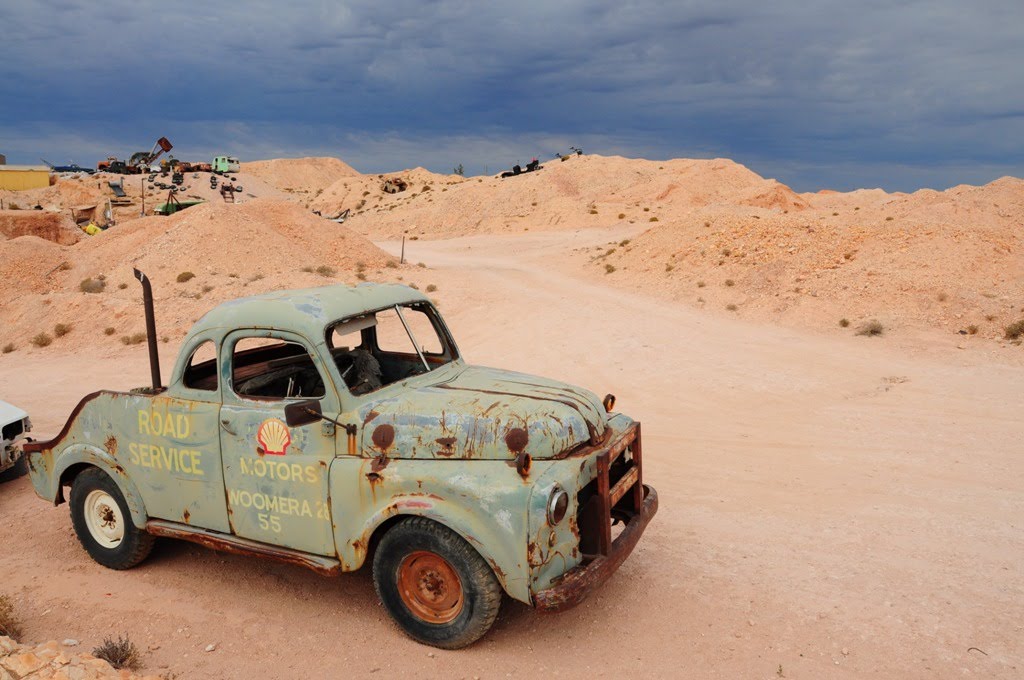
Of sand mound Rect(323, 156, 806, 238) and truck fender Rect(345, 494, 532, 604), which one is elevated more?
sand mound Rect(323, 156, 806, 238)

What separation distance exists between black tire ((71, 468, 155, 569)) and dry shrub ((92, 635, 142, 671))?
1.24 meters

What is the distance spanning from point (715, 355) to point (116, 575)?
10.4 m

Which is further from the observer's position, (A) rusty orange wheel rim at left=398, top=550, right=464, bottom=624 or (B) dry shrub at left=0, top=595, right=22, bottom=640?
(B) dry shrub at left=0, top=595, right=22, bottom=640

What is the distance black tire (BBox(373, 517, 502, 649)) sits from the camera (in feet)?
14.3

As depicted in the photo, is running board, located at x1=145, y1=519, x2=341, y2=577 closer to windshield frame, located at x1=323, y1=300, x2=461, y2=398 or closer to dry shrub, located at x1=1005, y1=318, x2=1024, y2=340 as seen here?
windshield frame, located at x1=323, y1=300, x2=461, y2=398

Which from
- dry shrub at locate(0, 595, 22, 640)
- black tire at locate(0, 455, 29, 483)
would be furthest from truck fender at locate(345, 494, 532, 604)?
black tire at locate(0, 455, 29, 483)

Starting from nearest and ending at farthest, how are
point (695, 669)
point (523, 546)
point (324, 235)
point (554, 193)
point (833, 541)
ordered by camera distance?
point (523, 546)
point (695, 669)
point (833, 541)
point (324, 235)
point (554, 193)

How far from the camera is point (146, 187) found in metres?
61.7

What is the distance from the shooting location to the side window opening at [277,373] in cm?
554

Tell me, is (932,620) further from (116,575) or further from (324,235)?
(324,235)

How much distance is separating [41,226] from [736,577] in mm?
35773

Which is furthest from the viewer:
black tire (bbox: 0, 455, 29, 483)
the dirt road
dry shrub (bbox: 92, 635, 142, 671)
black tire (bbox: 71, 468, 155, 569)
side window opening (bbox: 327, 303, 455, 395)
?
black tire (bbox: 0, 455, 29, 483)

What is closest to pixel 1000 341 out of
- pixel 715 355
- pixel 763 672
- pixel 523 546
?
pixel 715 355

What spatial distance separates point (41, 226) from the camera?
32688mm
